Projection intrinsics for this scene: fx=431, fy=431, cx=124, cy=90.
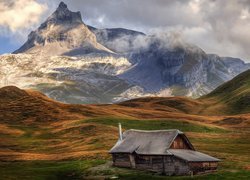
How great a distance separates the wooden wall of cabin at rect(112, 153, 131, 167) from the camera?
89012mm

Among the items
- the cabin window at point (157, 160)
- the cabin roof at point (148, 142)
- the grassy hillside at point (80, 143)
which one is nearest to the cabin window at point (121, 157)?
the cabin roof at point (148, 142)

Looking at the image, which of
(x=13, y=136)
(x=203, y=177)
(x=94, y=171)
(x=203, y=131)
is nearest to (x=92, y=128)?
(x=13, y=136)

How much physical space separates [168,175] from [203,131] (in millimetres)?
73372

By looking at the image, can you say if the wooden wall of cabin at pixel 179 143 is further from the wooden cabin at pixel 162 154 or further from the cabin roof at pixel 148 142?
the cabin roof at pixel 148 142

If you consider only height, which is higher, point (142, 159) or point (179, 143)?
point (179, 143)

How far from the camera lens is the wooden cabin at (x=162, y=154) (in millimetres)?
77750

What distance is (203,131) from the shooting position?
494ft

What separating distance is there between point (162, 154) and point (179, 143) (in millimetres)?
5254

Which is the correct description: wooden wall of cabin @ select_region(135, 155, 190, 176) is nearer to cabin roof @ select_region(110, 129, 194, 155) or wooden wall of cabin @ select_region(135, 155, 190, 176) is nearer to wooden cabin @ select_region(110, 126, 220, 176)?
wooden cabin @ select_region(110, 126, 220, 176)

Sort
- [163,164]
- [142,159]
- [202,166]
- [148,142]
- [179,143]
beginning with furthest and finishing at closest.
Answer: [148,142] < [142,159] < [179,143] < [163,164] < [202,166]

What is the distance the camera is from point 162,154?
80.7m

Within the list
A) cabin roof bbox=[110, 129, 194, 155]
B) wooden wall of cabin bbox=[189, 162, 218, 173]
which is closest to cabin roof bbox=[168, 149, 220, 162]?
wooden wall of cabin bbox=[189, 162, 218, 173]

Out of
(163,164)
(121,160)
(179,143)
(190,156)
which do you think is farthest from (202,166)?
(121,160)

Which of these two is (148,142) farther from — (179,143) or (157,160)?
(179,143)
